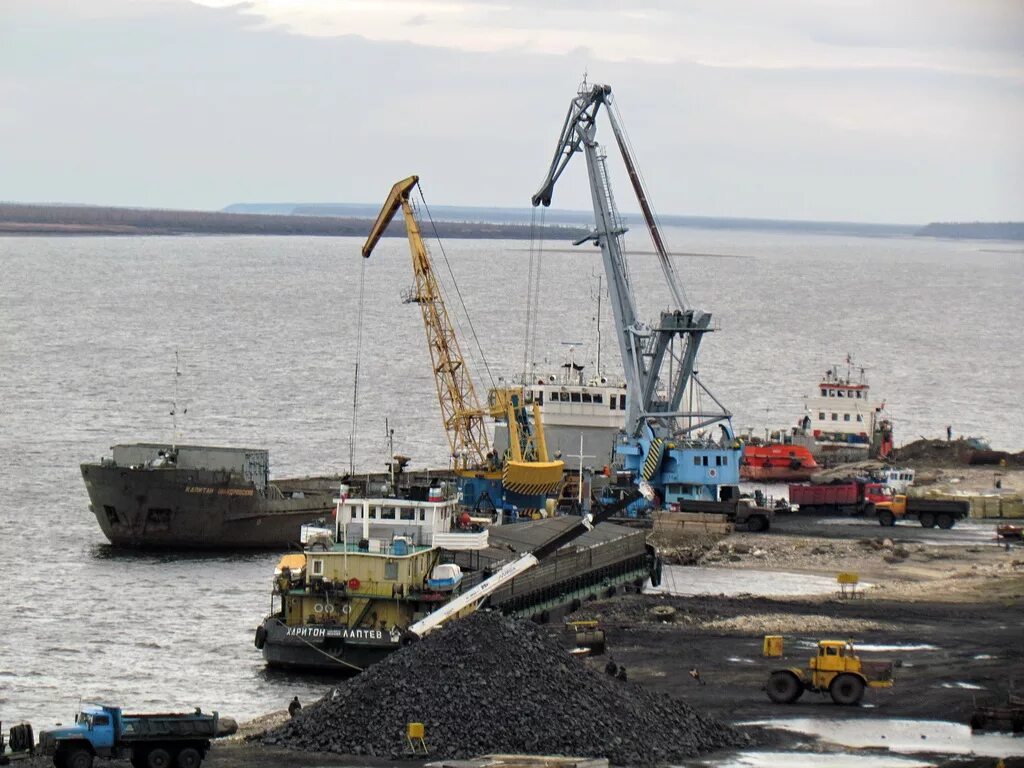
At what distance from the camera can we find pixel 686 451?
81062 millimetres

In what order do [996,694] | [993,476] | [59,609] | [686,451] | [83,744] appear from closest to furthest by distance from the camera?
1. [83,744]
2. [996,694]
3. [59,609]
4. [686,451]
5. [993,476]

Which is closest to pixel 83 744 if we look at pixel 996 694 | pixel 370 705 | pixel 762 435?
pixel 370 705

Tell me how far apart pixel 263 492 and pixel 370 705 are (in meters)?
35.1

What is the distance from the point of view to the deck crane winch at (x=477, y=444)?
7688cm

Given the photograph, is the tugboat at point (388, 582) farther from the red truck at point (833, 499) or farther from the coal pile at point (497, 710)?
the red truck at point (833, 499)

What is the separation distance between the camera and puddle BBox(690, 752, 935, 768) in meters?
38.7

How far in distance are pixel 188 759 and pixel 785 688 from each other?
13.2 meters

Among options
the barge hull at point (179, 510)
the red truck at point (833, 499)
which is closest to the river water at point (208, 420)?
the barge hull at point (179, 510)

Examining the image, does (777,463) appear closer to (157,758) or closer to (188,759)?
(188,759)

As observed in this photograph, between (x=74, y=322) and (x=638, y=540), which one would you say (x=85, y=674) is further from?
(x=74, y=322)

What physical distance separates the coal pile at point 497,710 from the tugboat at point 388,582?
8.33 m

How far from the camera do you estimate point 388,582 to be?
51719 mm

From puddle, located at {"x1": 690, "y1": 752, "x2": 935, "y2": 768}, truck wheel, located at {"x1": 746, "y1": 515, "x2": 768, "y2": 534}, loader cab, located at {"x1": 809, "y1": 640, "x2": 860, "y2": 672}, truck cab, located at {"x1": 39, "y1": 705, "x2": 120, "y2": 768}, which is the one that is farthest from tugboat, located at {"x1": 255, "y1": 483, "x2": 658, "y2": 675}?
truck wheel, located at {"x1": 746, "y1": 515, "x2": 768, "y2": 534}

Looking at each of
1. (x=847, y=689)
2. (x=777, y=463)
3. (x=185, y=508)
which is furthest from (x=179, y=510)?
(x=777, y=463)
